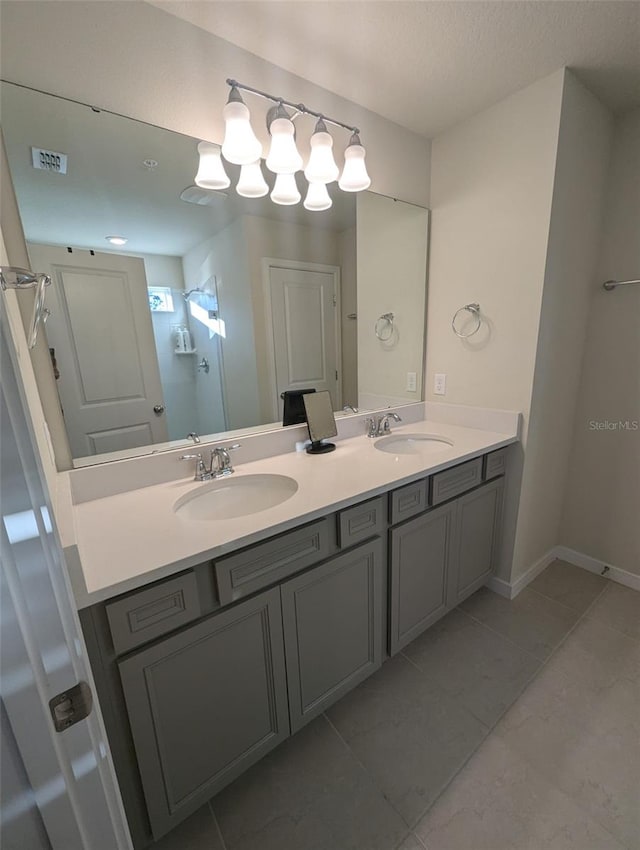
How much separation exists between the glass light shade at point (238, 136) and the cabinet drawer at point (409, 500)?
1.26 meters

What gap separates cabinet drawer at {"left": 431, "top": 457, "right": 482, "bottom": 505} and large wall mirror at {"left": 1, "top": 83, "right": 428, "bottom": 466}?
610 millimetres

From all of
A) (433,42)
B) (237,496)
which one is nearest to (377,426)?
(237,496)

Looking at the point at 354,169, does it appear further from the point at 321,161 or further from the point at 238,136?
the point at 238,136

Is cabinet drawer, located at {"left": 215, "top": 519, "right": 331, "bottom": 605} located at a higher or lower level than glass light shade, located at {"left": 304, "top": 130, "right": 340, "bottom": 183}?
lower

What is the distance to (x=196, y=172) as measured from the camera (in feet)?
4.09

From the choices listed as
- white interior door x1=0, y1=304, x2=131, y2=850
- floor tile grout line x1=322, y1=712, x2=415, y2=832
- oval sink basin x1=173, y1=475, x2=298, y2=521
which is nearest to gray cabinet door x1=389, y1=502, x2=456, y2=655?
floor tile grout line x1=322, y1=712, x2=415, y2=832

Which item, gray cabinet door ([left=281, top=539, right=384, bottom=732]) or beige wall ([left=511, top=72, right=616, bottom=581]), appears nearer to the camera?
gray cabinet door ([left=281, top=539, right=384, bottom=732])

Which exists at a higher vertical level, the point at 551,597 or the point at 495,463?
the point at 495,463

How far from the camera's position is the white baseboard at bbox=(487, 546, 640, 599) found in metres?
1.89

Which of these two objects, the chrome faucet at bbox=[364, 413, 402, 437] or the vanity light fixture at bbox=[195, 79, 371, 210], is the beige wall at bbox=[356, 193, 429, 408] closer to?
the chrome faucet at bbox=[364, 413, 402, 437]

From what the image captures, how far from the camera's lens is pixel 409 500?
1314 millimetres

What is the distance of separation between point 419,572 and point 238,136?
1.70 m

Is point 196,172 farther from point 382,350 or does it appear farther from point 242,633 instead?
point 242,633

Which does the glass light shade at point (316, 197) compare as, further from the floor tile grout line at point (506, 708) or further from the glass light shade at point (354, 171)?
the floor tile grout line at point (506, 708)
